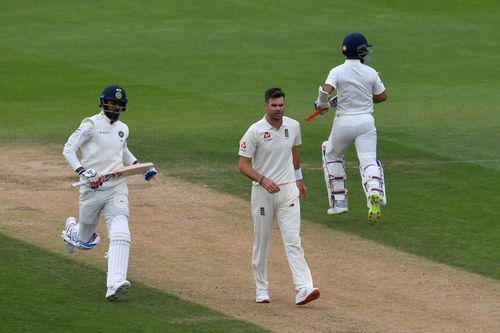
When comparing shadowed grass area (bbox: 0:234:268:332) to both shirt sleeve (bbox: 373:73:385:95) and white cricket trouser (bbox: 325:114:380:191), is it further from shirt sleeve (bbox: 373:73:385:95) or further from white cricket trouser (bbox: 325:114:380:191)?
shirt sleeve (bbox: 373:73:385:95)

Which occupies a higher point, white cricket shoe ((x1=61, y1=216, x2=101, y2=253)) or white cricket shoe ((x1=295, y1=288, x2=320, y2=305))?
white cricket shoe ((x1=61, y1=216, x2=101, y2=253))

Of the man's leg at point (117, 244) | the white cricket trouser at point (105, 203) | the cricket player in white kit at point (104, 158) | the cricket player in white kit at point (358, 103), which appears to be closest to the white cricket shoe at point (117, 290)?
the man's leg at point (117, 244)

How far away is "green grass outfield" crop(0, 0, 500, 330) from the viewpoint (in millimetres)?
18672

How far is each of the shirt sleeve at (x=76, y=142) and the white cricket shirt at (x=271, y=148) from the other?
5.23ft

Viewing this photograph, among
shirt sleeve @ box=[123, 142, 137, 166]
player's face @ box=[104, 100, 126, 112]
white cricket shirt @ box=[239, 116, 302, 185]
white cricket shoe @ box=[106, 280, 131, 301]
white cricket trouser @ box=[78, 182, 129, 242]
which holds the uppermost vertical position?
player's face @ box=[104, 100, 126, 112]

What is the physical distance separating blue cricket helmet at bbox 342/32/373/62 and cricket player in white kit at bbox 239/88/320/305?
3876mm

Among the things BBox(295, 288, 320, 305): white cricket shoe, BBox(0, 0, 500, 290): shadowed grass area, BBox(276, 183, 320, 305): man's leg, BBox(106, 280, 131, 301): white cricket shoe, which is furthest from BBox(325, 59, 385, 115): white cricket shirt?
BBox(106, 280, 131, 301): white cricket shoe

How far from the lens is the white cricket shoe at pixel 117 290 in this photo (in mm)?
13242

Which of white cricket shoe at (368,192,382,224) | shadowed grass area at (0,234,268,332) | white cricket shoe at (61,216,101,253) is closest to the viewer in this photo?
shadowed grass area at (0,234,268,332)

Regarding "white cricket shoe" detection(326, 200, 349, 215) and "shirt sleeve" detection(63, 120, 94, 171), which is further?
"white cricket shoe" detection(326, 200, 349, 215)

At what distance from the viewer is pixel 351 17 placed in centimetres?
3741

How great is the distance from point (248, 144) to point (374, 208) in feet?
11.8

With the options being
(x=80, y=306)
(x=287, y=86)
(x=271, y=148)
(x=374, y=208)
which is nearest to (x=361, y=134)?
(x=374, y=208)

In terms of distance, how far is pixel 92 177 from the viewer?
13.6 m
